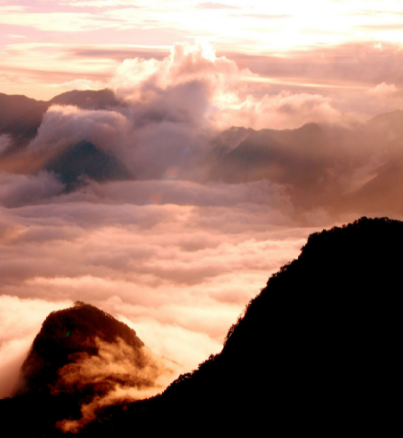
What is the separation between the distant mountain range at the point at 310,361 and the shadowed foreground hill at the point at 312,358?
0.05 metres

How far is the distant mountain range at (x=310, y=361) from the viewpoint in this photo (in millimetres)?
20266

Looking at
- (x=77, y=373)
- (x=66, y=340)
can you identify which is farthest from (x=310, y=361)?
(x=66, y=340)

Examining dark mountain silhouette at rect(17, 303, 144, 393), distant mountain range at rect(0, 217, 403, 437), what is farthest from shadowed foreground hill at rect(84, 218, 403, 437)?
dark mountain silhouette at rect(17, 303, 144, 393)

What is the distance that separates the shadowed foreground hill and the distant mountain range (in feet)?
0.17

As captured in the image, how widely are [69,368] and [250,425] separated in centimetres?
2953

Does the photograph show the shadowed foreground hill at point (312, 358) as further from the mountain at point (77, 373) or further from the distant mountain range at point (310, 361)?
the mountain at point (77, 373)

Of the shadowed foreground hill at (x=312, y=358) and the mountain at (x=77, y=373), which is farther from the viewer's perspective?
the mountain at (x=77, y=373)

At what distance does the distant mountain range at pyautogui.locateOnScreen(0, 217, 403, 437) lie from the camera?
20.3m

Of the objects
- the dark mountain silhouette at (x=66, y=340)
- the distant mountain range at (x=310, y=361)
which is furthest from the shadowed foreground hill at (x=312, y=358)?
the dark mountain silhouette at (x=66, y=340)

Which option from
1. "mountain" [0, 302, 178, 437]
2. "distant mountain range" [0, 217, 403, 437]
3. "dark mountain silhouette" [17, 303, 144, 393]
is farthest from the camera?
"dark mountain silhouette" [17, 303, 144, 393]

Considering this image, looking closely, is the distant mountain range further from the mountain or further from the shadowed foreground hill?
the mountain

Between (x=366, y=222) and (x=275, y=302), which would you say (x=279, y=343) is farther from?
(x=366, y=222)

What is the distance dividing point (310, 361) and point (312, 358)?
0.20 metres

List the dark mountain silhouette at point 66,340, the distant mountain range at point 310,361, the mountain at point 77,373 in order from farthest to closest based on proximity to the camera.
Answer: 1. the dark mountain silhouette at point 66,340
2. the mountain at point 77,373
3. the distant mountain range at point 310,361
